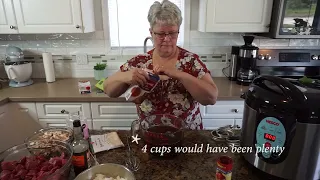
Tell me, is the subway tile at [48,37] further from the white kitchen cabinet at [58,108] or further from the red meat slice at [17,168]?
the red meat slice at [17,168]

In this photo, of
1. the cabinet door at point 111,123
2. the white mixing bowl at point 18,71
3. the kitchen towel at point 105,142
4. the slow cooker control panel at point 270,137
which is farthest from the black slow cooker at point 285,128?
the white mixing bowl at point 18,71

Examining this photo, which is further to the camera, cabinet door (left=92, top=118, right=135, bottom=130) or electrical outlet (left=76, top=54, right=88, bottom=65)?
electrical outlet (left=76, top=54, right=88, bottom=65)

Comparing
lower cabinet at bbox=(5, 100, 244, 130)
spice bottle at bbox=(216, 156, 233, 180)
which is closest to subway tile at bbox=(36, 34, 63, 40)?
lower cabinet at bbox=(5, 100, 244, 130)

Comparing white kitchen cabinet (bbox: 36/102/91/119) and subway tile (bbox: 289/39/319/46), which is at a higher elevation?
subway tile (bbox: 289/39/319/46)

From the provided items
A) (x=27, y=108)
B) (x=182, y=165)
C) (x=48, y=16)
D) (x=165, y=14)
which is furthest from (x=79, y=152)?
(x=48, y=16)

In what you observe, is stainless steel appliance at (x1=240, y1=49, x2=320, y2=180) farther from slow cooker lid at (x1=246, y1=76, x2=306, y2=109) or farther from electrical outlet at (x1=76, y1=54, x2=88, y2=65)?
electrical outlet at (x1=76, y1=54, x2=88, y2=65)

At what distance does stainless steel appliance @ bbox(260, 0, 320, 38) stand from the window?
0.83m

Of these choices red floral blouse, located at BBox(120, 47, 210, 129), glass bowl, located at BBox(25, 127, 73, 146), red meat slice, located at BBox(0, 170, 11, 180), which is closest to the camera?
red meat slice, located at BBox(0, 170, 11, 180)

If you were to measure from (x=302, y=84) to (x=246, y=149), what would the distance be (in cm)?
31

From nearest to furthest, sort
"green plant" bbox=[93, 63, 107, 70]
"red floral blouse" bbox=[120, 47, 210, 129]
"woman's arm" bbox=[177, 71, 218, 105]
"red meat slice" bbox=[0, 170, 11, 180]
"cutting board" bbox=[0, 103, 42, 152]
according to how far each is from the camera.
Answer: "red meat slice" bbox=[0, 170, 11, 180], "woman's arm" bbox=[177, 71, 218, 105], "red floral blouse" bbox=[120, 47, 210, 129], "cutting board" bbox=[0, 103, 42, 152], "green plant" bbox=[93, 63, 107, 70]

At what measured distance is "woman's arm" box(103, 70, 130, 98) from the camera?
1.20 meters

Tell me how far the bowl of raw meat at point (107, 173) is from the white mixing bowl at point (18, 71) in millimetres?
1663

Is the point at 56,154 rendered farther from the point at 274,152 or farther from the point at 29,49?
A: the point at 29,49

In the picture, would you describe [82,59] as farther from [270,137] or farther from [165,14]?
[270,137]
